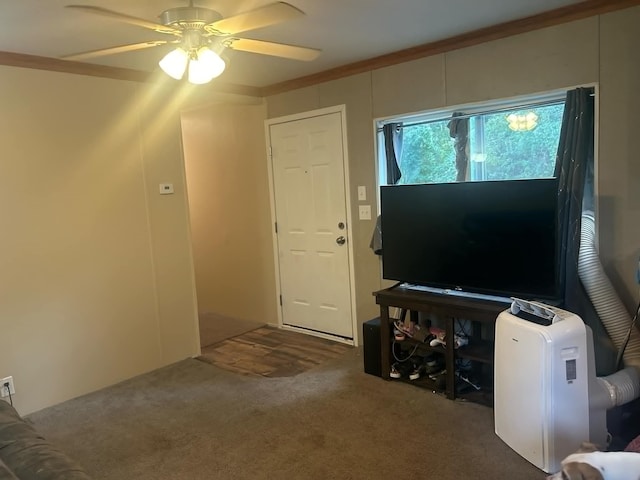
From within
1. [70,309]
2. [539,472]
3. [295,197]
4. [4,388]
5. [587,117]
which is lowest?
[539,472]

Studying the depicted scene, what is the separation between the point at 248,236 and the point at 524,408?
3.33 meters

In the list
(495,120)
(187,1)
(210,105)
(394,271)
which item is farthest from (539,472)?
(210,105)

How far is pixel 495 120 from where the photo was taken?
348cm

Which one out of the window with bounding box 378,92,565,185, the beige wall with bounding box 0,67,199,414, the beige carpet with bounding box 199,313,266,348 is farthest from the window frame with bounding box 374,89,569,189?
the beige carpet with bounding box 199,313,266,348

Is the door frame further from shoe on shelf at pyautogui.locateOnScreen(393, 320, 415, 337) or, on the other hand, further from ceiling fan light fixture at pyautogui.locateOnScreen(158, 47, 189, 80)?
ceiling fan light fixture at pyautogui.locateOnScreen(158, 47, 189, 80)

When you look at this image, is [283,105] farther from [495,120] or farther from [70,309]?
[70,309]

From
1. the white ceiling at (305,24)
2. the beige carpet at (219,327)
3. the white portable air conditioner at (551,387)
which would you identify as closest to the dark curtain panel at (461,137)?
the white ceiling at (305,24)

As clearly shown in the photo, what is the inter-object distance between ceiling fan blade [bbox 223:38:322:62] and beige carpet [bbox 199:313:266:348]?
9.59 feet

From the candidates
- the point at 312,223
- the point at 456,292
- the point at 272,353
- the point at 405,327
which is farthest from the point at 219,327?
the point at 456,292

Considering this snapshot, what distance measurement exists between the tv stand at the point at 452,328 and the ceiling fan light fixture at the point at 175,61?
197cm

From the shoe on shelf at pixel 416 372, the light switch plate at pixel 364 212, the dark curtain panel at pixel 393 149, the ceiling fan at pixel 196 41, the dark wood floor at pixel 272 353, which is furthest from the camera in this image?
the light switch plate at pixel 364 212

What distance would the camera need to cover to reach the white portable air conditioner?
92.5 inches

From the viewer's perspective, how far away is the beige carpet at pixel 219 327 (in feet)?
15.9

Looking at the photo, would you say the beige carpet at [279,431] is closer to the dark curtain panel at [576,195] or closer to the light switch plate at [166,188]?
the dark curtain panel at [576,195]
